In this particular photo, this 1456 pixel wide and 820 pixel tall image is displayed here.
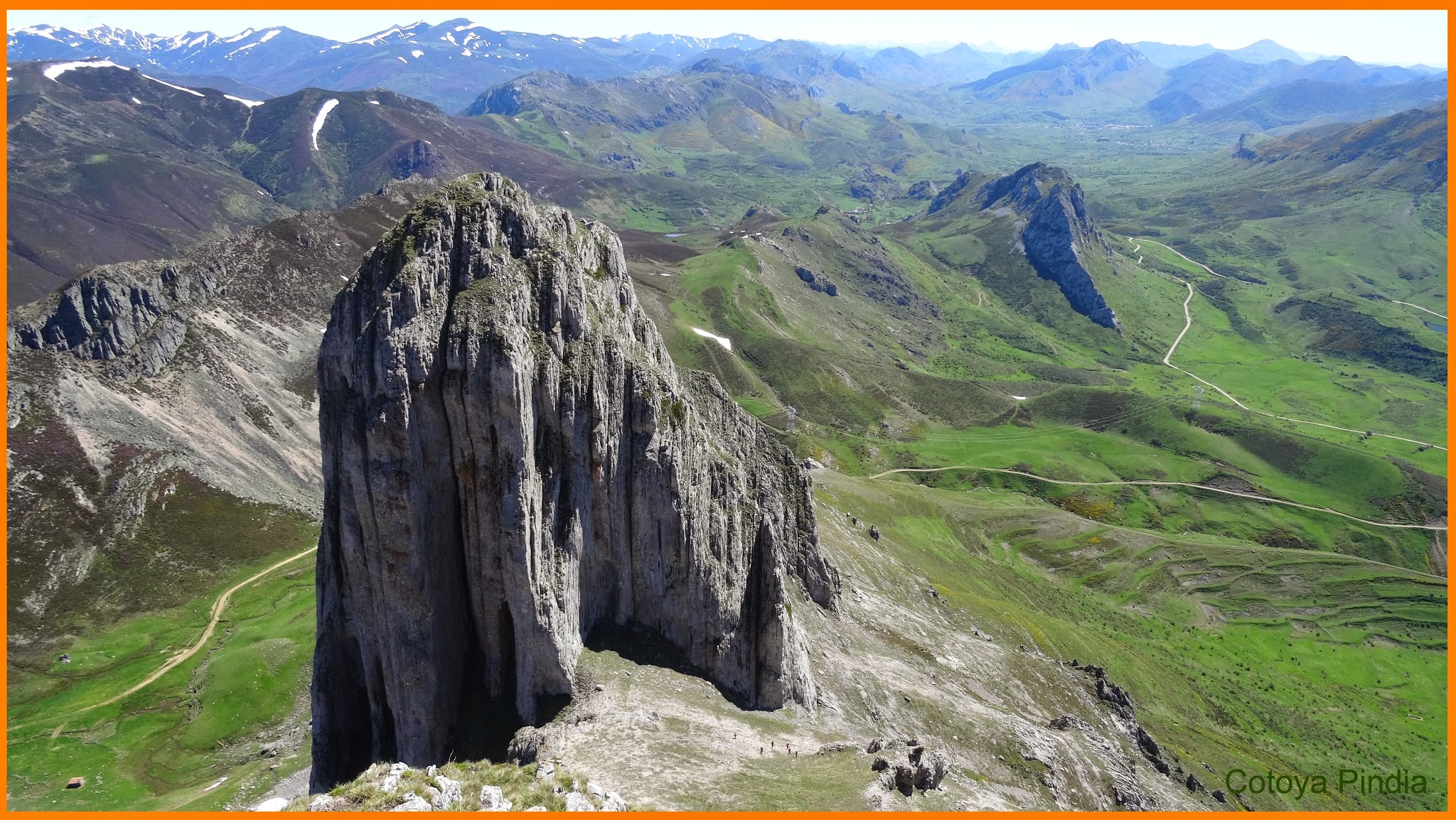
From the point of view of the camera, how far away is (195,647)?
107 meters

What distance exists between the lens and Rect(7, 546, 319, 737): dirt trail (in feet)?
313

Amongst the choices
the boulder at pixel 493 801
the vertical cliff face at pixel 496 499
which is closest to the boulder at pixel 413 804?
the boulder at pixel 493 801

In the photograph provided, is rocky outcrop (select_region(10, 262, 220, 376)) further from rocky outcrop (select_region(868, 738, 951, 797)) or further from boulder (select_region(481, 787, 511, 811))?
rocky outcrop (select_region(868, 738, 951, 797))

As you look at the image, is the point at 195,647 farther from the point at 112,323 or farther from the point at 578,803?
the point at 578,803

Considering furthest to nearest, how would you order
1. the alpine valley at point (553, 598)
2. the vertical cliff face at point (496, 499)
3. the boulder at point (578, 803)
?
1. the alpine valley at point (553, 598)
2. the vertical cliff face at point (496, 499)
3. the boulder at point (578, 803)

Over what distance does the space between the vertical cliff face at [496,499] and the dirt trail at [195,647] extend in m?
65.0

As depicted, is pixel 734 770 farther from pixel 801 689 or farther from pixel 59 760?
pixel 59 760

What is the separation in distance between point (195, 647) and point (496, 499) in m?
90.6

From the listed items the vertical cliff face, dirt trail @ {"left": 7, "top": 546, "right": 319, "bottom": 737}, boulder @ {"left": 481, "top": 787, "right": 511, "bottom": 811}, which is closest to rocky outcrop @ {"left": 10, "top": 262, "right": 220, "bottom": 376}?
dirt trail @ {"left": 7, "top": 546, "right": 319, "bottom": 737}

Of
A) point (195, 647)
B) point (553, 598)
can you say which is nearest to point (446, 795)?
point (553, 598)

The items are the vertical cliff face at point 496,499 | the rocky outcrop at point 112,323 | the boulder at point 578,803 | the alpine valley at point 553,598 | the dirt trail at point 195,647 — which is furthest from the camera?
the rocky outcrop at point 112,323

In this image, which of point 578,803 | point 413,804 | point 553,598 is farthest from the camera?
point 553,598

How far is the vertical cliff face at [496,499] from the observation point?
155 ft

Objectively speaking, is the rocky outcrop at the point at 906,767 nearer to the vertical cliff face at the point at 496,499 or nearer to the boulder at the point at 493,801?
the vertical cliff face at the point at 496,499
